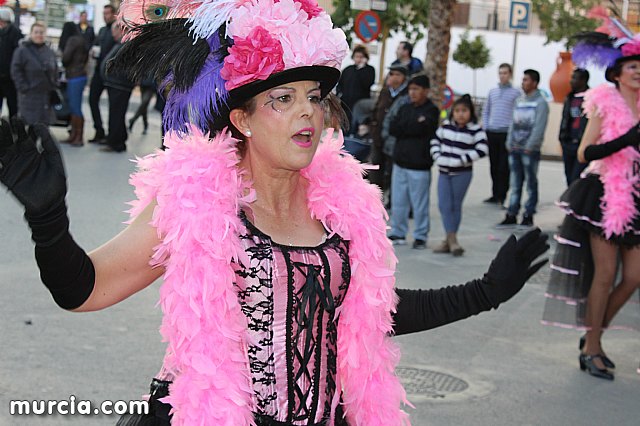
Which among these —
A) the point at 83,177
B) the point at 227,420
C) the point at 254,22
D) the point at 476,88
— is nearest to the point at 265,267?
the point at 227,420

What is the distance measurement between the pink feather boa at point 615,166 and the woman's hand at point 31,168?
428 centimetres

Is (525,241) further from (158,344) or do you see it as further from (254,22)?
(158,344)

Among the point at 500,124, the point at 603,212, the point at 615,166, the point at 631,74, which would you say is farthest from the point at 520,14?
the point at 603,212

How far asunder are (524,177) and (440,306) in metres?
8.93

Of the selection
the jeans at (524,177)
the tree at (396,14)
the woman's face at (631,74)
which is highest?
the tree at (396,14)

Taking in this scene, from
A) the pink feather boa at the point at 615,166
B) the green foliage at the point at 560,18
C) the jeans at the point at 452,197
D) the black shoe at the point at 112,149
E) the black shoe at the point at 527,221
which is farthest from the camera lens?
the green foliage at the point at 560,18

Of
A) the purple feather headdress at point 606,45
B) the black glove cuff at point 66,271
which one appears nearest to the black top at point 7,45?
the purple feather headdress at point 606,45

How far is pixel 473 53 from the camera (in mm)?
33781

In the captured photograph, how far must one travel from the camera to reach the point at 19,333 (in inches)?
231

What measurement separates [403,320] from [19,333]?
11.9 ft

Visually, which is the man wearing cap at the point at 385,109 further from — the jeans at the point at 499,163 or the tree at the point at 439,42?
the jeans at the point at 499,163

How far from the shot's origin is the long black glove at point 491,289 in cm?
280

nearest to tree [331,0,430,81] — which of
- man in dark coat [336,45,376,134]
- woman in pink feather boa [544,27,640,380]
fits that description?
man in dark coat [336,45,376,134]

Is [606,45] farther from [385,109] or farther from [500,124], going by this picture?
[500,124]
